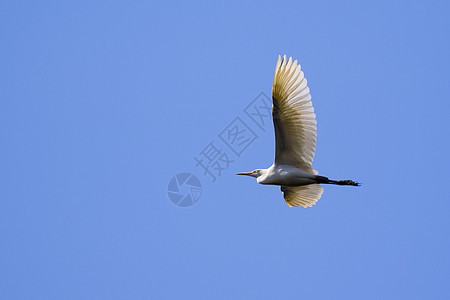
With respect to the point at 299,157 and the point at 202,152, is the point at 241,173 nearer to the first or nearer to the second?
the point at 202,152

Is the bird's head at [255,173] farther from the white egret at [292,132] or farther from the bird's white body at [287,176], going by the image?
the bird's white body at [287,176]

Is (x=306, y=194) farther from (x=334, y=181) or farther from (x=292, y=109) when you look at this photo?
(x=292, y=109)

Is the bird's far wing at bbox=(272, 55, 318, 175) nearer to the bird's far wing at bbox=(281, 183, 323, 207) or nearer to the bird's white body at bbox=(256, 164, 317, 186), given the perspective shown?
the bird's white body at bbox=(256, 164, 317, 186)

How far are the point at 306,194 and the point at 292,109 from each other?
2645mm

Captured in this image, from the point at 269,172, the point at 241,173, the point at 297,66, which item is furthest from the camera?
the point at 241,173

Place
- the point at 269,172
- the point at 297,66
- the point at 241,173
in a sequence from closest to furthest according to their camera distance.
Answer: the point at 297,66, the point at 269,172, the point at 241,173

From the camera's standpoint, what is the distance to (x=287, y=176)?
1318 cm

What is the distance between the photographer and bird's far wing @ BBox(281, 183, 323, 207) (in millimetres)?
14000

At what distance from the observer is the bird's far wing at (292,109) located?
12422 mm

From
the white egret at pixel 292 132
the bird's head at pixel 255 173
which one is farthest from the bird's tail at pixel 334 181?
the bird's head at pixel 255 173

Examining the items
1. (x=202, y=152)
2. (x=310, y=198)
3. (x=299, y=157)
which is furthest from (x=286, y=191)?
(x=202, y=152)

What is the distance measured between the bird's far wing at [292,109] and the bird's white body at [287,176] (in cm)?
56

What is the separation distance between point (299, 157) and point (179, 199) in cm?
394

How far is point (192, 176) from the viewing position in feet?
50.3
